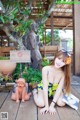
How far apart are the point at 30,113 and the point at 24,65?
227cm

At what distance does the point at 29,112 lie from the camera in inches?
91.7

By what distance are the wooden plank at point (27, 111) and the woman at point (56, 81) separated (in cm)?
9

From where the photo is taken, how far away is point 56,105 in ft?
8.59

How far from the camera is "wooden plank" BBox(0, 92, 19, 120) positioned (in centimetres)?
218

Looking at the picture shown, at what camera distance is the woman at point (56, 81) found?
2.42 metres

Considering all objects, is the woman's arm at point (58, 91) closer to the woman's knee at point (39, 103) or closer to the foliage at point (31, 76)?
the woman's knee at point (39, 103)

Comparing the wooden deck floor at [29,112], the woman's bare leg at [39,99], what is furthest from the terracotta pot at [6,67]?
the woman's bare leg at [39,99]

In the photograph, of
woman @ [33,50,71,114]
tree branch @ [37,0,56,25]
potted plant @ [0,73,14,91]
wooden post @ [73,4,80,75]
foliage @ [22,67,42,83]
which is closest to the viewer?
woman @ [33,50,71,114]

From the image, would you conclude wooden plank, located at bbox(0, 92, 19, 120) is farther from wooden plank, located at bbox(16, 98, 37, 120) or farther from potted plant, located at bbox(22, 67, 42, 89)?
potted plant, located at bbox(22, 67, 42, 89)

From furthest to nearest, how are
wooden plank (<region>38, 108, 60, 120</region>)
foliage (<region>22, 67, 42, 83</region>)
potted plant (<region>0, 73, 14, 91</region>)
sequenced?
foliage (<region>22, 67, 42, 83</region>)
potted plant (<region>0, 73, 14, 91</region>)
wooden plank (<region>38, 108, 60, 120</region>)

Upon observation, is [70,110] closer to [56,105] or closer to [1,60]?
[56,105]

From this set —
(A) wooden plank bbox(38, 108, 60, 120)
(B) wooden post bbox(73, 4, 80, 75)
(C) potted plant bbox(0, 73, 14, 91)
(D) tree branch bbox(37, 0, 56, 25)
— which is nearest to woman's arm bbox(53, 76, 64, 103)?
(A) wooden plank bbox(38, 108, 60, 120)

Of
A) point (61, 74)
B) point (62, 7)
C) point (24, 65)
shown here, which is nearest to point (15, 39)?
point (24, 65)

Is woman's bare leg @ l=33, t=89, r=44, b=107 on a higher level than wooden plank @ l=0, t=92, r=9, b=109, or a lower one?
higher
